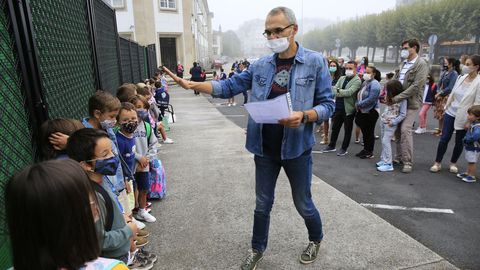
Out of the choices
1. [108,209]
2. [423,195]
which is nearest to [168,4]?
[423,195]

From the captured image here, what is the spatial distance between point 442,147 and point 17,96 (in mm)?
5589

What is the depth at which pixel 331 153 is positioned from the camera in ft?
21.1

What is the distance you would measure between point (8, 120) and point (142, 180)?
1.62m

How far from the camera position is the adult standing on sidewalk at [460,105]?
482 cm

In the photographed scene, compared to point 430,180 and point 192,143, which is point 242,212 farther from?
point 192,143

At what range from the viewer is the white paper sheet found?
214 cm

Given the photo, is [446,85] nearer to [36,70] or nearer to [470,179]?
[470,179]

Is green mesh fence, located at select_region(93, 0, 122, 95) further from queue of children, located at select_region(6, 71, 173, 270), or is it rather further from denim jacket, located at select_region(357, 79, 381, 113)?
denim jacket, located at select_region(357, 79, 381, 113)

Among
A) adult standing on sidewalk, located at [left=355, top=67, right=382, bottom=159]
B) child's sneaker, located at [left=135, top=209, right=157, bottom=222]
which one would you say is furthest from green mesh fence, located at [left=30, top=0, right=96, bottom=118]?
adult standing on sidewalk, located at [left=355, top=67, right=382, bottom=159]

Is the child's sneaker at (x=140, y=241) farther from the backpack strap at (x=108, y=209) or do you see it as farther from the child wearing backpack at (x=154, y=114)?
the child wearing backpack at (x=154, y=114)

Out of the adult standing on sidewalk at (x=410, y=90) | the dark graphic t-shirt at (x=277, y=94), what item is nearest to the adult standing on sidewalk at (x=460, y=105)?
the adult standing on sidewalk at (x=410, y=90)

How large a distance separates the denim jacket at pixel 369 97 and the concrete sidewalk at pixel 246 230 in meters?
1.86

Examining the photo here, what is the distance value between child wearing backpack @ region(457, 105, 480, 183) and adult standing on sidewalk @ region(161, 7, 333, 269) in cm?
330

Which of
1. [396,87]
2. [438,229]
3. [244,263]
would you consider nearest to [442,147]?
[396,87]
